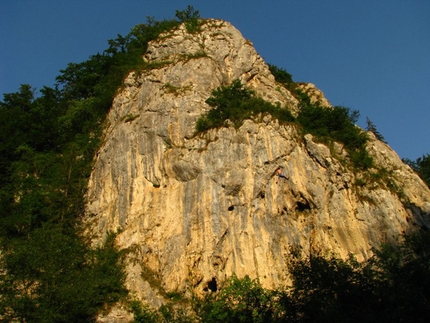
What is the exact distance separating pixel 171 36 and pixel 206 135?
10.7 meters

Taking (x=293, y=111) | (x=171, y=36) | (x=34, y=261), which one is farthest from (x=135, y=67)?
(x=34, y=261)

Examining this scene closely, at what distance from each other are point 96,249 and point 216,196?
6.67m

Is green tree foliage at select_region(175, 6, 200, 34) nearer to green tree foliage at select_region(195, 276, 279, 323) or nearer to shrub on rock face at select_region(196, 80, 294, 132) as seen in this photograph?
shrub on rock face at select_region(196, 80, 294, 132)

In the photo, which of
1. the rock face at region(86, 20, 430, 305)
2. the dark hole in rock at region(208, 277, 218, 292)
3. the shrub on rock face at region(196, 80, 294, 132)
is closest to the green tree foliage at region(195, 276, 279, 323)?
the dark hole in rock at region(208, 277, 218, 292)

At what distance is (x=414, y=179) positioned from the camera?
26125 millimetres

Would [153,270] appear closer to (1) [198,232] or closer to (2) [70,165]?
(1) [198,232]

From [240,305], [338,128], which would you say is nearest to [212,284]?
[240,305]

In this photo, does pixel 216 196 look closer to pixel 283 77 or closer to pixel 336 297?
pixel 336 297

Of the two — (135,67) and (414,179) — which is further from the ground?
(135,67)

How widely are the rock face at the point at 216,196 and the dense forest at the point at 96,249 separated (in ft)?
3.26

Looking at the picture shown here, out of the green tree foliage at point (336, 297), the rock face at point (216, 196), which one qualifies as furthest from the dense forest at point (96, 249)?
the rock face at point (216, 196)

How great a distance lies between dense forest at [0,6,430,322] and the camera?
47.6ft

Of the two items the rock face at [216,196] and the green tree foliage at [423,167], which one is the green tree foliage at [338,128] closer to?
the rock face at [216,196]

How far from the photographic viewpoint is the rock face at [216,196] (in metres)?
20.0
